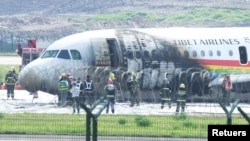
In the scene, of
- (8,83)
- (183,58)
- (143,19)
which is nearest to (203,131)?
(183,58)

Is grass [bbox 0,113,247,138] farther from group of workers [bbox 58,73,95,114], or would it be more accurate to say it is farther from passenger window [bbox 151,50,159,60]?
passenger window [bbox 151,50,159,60]

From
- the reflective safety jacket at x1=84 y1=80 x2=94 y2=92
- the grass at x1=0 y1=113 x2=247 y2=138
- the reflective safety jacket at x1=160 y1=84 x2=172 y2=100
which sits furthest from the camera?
the reflective safety jacket at x1=160 y1=84 x2=172 y2=100

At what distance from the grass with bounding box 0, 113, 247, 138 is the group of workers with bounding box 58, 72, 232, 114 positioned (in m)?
6.44

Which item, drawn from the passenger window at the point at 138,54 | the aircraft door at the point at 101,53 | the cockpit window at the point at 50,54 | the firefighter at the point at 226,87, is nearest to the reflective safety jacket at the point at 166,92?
the passenger window at the point at 138,54

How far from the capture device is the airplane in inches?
2079

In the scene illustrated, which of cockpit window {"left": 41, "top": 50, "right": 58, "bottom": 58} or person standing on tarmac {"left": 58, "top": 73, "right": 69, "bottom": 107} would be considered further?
cockpit window {"left": 41, "top": 50, "right": 58, "bottom": 58}

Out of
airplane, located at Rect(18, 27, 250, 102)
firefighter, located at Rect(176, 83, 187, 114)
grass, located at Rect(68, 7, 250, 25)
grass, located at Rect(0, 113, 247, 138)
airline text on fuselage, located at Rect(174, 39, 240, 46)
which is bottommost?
grass, located at Rect(0, 113, 247, 138)

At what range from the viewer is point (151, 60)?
176ft

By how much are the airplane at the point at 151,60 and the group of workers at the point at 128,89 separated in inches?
22.3

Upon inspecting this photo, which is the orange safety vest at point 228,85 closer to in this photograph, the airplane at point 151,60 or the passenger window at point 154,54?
the airplane at point 151,60

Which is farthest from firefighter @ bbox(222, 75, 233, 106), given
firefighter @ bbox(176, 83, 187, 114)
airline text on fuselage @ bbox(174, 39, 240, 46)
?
firefighter @ bbox(176, 83, 187, 114)

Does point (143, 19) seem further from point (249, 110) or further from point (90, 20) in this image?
point (249, 110)

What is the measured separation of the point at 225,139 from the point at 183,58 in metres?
30.4

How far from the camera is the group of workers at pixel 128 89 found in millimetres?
49156
